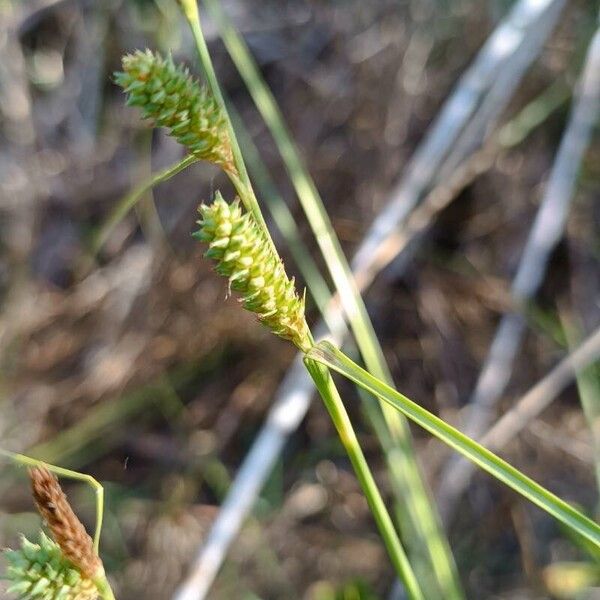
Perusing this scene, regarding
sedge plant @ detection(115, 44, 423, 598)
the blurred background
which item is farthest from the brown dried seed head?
the blurred background

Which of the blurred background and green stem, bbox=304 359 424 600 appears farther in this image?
the blurred background

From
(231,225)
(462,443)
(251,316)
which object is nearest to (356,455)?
(462,443)

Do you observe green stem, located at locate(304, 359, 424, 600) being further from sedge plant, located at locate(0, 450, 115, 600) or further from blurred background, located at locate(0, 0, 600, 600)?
blurred background, located at locate(0, 0, 600, 600)

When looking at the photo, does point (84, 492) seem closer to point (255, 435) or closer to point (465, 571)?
point (255, 435)

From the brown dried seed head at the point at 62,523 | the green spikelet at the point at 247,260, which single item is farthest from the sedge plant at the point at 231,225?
the brown dried seed head at the point at 62,523

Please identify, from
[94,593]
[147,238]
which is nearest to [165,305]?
[147,238]

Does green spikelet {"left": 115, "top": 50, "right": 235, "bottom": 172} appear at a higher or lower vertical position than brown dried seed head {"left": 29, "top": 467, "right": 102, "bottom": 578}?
higher
